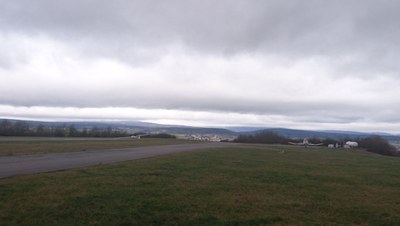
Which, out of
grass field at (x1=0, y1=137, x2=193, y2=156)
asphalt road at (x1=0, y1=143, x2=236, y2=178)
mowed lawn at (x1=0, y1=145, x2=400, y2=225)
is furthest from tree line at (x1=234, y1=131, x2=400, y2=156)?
mowed lawn at (x1=0, y1=145, x2=400, y2=225)

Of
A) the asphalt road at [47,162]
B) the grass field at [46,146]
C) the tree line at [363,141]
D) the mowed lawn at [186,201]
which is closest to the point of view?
the mowed lawn at [186,201]

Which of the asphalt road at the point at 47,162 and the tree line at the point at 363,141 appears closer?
the asphalt road at the point at 47,162

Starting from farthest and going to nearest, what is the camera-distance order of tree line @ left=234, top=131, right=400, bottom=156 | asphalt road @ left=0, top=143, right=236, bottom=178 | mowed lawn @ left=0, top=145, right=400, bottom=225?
tree line @ left=234, top=131, right=400, bottom=156, asphalt road @ left=0, top=143, right=236, bottom=178, mowed lawn @ left=0, top=145, right=400, bottom=225

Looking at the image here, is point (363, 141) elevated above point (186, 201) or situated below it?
below

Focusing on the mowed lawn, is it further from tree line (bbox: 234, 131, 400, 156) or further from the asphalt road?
tree line (bbox: 234, 131, 400, 156)

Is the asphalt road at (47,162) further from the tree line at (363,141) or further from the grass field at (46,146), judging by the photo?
the tree line at (363,141)

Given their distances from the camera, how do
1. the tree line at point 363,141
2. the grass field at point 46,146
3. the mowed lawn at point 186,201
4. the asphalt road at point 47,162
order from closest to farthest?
the mowed lawn at point 186,201
the asphalt road at point 47,162
the grass field at point 46,146
the tree line at point 363,141

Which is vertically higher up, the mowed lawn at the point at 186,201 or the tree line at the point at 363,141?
the mowed lawn at the point at 186,201

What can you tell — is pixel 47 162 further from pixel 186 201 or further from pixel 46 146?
pixel 46 146

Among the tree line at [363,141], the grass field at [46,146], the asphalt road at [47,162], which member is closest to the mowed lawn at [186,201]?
the asphalt road at [47,162]

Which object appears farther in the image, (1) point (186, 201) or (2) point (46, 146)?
(2) point (46, 146)

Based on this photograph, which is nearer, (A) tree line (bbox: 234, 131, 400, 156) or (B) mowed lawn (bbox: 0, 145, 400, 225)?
(B) mowed lawn (bbox: 0, 145, 400, 225)

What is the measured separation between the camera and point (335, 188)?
12.8 m

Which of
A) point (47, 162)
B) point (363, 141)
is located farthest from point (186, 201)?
point (363, 141)
